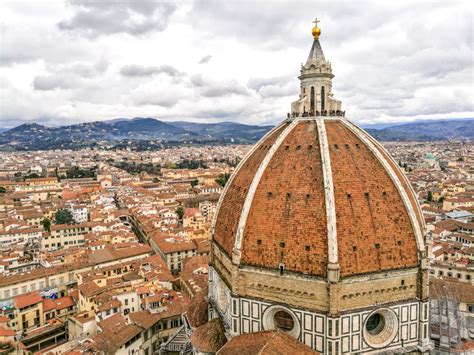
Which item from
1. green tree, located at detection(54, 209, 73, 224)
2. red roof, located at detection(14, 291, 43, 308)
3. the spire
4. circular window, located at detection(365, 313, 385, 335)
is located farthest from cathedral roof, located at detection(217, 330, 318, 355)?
green tree, located at detection(54, 209, 73, 224)

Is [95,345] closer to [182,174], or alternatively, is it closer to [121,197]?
[121,197]

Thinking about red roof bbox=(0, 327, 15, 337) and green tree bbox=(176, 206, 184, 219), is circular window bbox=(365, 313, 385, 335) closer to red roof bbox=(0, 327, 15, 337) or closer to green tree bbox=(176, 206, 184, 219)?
red roof bbox=(0, 327, 15, 337)

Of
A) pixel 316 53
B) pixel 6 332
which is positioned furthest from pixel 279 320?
pixel 6 332

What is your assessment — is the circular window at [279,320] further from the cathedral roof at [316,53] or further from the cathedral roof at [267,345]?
the cathedral roof at [316,53]

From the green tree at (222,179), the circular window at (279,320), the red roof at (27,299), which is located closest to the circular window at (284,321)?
the circular window at (279,320)

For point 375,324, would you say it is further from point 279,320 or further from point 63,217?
point 63,217

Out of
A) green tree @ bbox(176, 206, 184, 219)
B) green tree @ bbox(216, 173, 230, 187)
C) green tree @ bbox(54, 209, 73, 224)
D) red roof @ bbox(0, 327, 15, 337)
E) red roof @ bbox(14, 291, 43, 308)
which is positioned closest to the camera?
red roof @ bbox(0, 327, 15, 337)

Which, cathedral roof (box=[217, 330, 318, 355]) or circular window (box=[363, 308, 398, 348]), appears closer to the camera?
cathedral roof (box=[217, 330, 318, 355])
